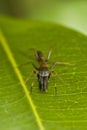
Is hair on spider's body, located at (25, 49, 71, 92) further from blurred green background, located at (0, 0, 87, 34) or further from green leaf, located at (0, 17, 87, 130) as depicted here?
blurred green background, located at (0, 0, 87, 34)

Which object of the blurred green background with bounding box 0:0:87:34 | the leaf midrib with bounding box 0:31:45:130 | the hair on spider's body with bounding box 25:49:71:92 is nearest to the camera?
the leaf midrib with bounding box 0:31:45:130

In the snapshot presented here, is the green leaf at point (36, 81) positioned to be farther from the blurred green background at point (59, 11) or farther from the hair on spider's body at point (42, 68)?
the blurred green background at point (59, 11)

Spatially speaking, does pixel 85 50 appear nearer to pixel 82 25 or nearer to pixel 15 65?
pixel 15 65

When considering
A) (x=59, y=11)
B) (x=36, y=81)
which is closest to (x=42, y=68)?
(x=36, y=81)

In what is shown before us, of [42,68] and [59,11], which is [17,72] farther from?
[59,11]

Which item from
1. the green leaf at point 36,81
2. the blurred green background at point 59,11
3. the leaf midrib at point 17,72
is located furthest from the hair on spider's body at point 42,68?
the blurred green background at point 59,11

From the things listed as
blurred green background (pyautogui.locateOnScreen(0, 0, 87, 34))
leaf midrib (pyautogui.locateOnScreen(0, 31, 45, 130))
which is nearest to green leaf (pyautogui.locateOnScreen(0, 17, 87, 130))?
leaf midrib (pyautogui.locateOnScreen(0, 31, 45, 130))
